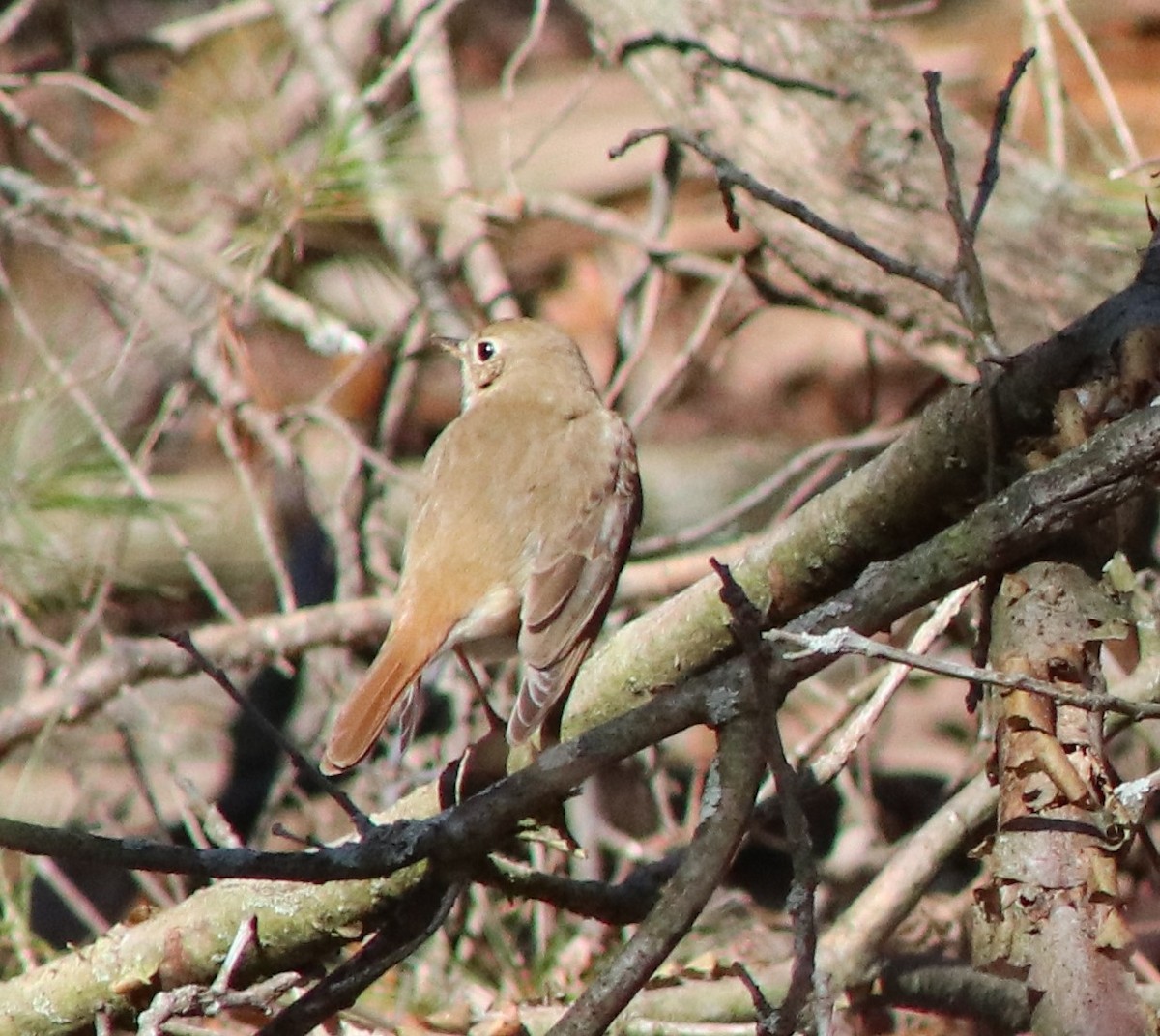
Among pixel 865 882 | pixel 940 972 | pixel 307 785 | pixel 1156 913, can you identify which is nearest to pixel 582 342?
pixel 307 785

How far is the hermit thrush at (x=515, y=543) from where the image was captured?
3.07 meters

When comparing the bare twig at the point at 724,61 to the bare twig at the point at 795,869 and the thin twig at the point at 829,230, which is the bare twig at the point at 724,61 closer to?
the thin twig at the point at 829,230

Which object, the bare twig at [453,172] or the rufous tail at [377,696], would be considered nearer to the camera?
the rufous tail at [377,696]

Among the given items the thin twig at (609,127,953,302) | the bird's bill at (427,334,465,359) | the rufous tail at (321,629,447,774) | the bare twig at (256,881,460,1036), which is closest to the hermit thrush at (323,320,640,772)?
the rufous tail at (321,629,447,774)

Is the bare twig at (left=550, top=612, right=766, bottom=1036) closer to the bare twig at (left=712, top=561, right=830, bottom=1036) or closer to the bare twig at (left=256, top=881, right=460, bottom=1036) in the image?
the bare twig at (left=712, top=561, right=830, bottom=1036)

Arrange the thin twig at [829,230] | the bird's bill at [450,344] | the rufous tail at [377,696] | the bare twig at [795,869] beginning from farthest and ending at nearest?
1. the bird's bill at [450,344]
2. the rufous tail at [377,696]
3. the thin twig at [829,230]
4. the bare twig at [795,869]

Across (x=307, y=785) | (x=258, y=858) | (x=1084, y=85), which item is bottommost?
(x=258, y=858)

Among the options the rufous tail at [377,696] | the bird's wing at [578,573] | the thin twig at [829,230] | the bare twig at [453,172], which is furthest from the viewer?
the bare twig at [453,172]

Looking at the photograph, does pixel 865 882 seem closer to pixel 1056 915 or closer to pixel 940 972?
pixel 940 972

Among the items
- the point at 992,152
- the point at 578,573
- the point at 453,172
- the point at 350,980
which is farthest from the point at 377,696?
the point at 453,172

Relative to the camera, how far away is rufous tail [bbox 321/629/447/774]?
284 cm

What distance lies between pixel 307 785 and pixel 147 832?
529 mm

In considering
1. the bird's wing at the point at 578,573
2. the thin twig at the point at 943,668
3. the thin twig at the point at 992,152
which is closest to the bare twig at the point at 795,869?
the thin twig at the point at 943,668

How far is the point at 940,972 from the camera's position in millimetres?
2801
